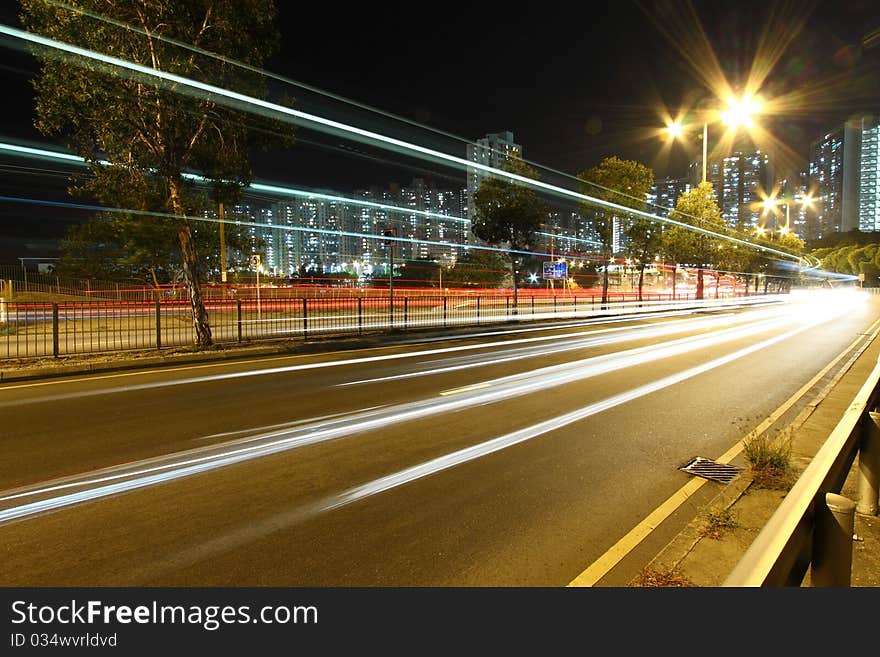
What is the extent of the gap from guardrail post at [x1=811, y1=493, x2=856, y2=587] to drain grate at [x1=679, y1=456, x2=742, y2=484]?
2.65 m

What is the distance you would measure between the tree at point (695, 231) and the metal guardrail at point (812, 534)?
119ft

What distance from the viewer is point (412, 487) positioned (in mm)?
4598

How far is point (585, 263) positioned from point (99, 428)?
109 m

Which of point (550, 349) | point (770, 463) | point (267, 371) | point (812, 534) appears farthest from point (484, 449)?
point (550, 349)

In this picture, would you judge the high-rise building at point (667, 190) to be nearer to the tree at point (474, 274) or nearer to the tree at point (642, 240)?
the tree at point (474, 274)

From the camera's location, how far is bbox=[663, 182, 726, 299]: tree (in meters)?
36.2

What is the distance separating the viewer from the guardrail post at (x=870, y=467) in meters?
3.73

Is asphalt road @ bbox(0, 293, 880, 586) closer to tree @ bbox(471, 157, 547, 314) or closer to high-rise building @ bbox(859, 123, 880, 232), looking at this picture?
tree @ bbox(471, 157, 547, 314)

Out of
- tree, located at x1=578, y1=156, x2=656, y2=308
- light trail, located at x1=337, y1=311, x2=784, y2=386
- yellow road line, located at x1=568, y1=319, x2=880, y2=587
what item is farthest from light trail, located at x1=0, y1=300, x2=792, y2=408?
tree, located at x1=578, y1=156, x2=656, y2=308

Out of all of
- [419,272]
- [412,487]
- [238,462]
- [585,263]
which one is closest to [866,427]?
[412,487]

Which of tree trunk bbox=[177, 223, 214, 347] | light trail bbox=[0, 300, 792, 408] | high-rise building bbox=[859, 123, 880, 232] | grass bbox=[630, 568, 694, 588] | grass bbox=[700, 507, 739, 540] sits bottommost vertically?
grass bbox=[630, 568, 694, 588]

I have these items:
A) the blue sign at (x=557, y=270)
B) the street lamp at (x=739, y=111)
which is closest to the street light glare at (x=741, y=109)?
the street lamp at (x=739, y=111)

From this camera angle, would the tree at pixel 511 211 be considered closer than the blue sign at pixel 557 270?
Yes

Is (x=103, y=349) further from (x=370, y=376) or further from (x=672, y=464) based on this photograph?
(x=672, y=464)
